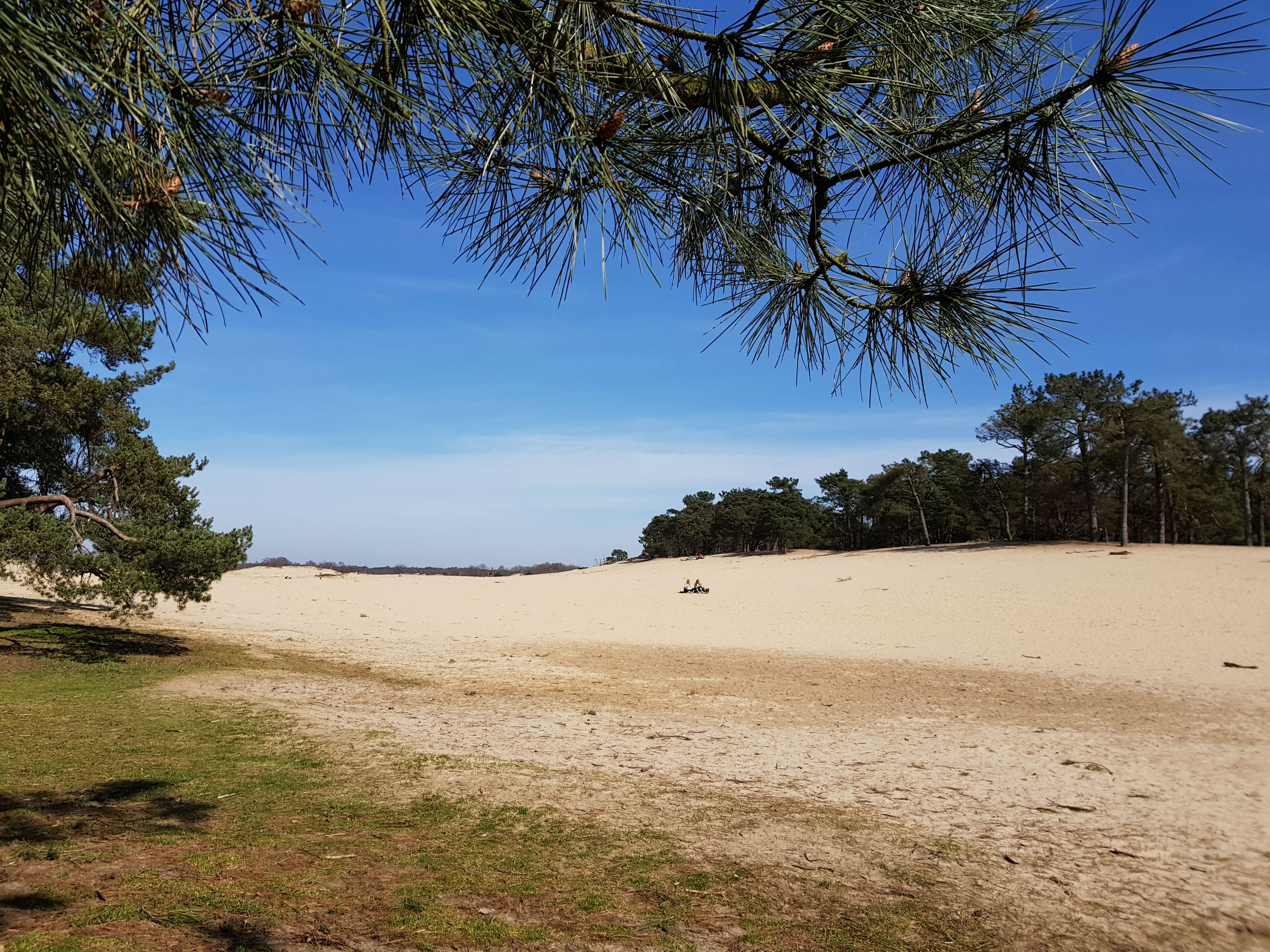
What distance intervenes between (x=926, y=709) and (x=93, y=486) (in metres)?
11.0

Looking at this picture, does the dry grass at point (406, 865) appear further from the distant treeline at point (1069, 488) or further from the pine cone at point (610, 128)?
the distant treeline at point (1069, 488)

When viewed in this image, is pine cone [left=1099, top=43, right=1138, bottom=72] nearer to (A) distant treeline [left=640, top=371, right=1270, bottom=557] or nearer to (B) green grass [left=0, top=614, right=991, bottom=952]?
(B) green grass [left=0, top=614, right=991, bottom=952]

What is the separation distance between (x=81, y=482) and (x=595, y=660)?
785 centimetres

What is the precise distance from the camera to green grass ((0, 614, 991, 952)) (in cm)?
268

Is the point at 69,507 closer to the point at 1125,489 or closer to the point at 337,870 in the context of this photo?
the point at 337,870

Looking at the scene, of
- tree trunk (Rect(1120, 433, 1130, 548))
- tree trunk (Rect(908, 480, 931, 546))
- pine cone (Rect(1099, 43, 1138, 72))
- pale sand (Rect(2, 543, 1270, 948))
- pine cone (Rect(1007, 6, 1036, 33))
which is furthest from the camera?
tree trunk (Rect(908, 480, 931, 546))

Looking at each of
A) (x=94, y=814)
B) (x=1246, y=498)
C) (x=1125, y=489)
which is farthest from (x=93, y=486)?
(x=1246, y=498)

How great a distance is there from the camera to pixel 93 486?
9.64 m

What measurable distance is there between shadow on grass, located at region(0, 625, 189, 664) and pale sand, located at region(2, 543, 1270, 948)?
1.77 meters

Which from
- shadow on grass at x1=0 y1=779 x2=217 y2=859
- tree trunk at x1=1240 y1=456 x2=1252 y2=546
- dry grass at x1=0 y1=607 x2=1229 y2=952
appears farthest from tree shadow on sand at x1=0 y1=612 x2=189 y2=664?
tree trunk at x1=1240 y1=456 x2=1252 y2=546

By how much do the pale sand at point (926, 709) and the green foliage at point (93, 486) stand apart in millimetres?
1528

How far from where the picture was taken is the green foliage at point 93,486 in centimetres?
854

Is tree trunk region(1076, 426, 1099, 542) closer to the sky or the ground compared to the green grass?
closer to the sky

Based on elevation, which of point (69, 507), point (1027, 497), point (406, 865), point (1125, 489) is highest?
point (1027, 497)
